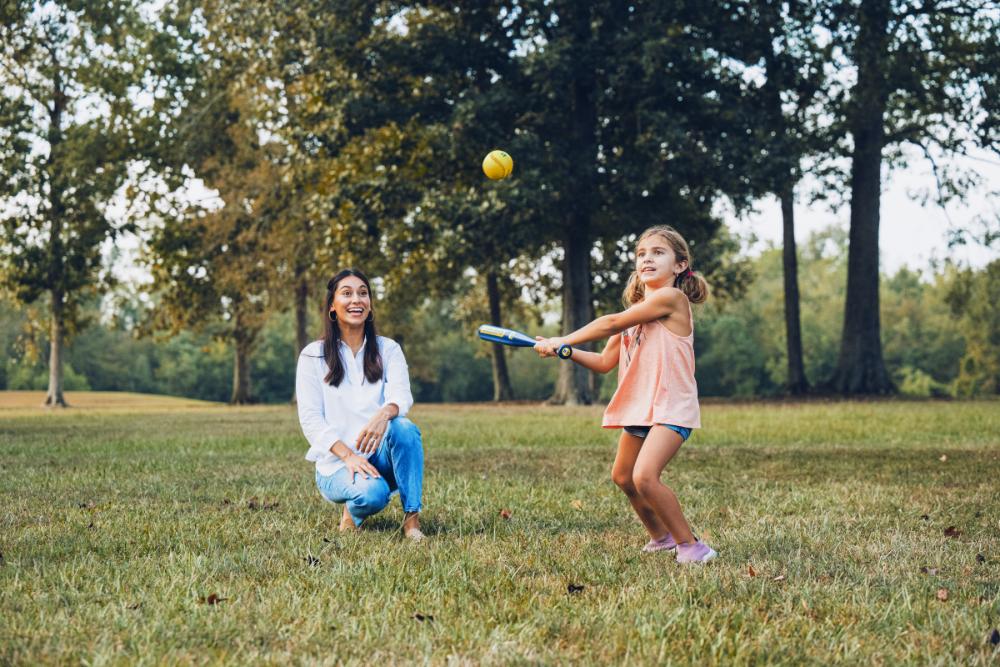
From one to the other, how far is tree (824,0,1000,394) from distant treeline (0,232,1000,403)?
30602 millimetres

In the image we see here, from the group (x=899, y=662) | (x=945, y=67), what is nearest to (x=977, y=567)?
(x=899, y=662)

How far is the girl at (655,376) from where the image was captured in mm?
4793

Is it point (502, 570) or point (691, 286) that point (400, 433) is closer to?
point (502, 570)

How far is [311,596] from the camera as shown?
387cm

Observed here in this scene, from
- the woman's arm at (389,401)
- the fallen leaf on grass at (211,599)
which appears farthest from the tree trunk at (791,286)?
the fallen leaf on grass at (211,599)

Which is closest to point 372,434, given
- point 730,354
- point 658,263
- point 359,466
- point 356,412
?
point 359,466

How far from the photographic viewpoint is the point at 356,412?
5.70m

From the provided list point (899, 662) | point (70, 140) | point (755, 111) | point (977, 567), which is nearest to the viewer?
point (899, 662)

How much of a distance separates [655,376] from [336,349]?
6.45 feet

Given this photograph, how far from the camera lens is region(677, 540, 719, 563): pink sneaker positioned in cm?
475

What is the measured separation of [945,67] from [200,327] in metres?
24.5

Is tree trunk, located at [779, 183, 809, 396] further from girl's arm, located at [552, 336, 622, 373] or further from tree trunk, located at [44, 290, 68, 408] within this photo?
tree trunk, located at [44, 290, 68, 408]

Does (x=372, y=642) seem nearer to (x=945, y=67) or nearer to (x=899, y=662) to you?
(x=899, y=662)

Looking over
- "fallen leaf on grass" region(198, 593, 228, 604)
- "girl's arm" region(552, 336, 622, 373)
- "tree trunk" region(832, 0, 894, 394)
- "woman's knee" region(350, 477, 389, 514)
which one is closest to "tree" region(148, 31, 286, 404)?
"tree trunk" region(832, 0, 894, 394)
